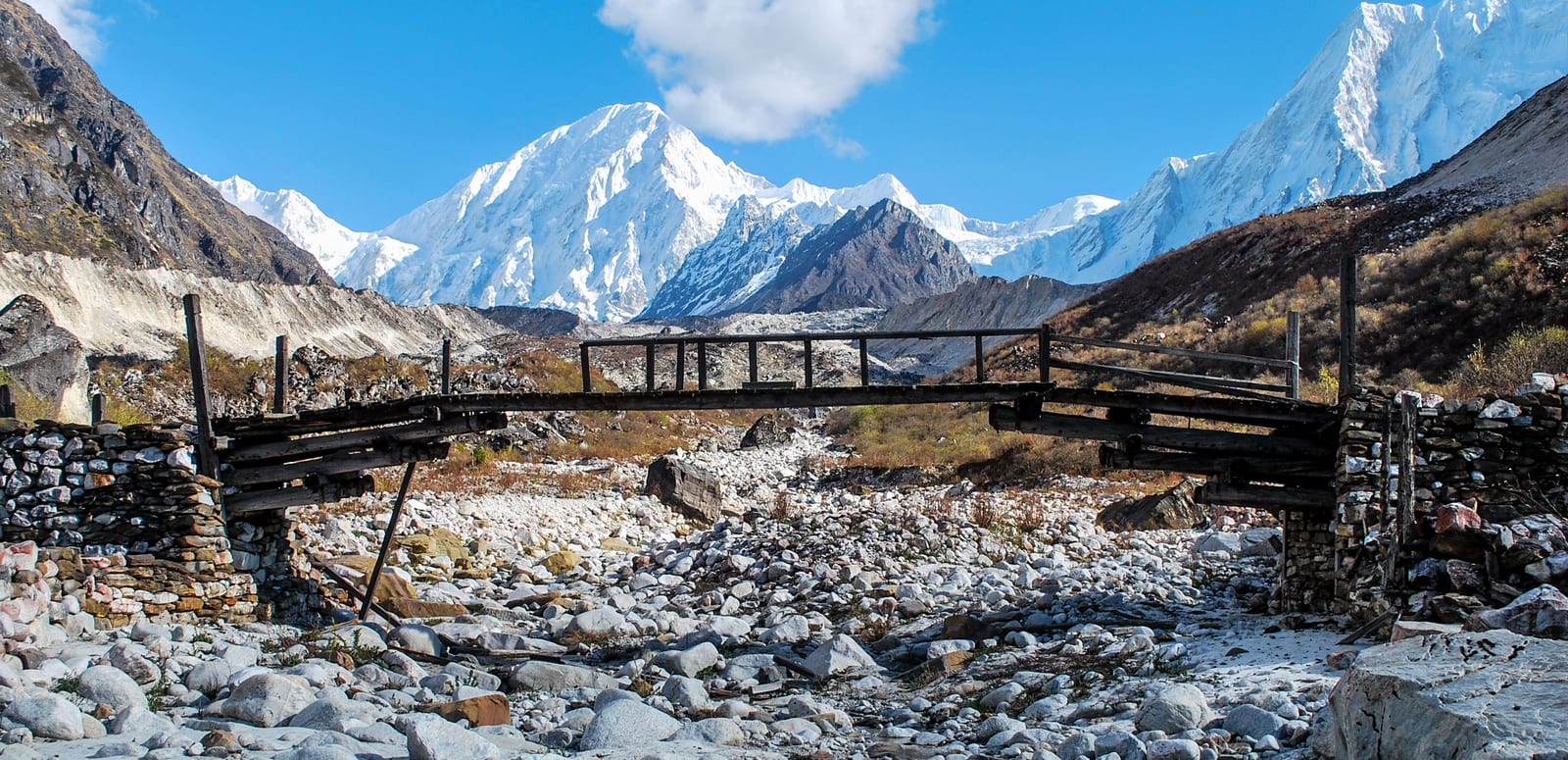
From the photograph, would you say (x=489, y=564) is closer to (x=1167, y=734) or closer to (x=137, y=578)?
(x=137, y=578)

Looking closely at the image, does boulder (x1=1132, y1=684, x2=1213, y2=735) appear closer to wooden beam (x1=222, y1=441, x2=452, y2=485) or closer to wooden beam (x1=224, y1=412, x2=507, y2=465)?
wooden beam (x1=224, y1=412, x2=507, y2=465)

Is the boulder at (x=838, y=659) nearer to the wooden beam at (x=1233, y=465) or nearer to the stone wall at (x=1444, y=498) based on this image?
the wooden beam at (x=1233, y=465)

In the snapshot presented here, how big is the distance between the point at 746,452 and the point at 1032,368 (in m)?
13.1

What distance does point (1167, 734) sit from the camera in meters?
7.84

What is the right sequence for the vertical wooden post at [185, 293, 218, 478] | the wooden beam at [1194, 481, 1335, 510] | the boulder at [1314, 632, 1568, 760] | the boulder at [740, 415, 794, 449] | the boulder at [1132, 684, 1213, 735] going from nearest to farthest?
1. the boulder at [1314, 632, 1568, 760]
2. the boulder at [1132, 684, 1213, 735]
3. the wooden beam at [1194, 481, 1335, 510]
4. the vertical wooden post at [185, 293, 218, 478]
5. the boulder at [740, 415, 794, 449]

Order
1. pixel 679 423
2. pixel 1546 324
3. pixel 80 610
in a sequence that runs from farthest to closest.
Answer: pixel 679 423
pixel 1546 324
pixel 80 610

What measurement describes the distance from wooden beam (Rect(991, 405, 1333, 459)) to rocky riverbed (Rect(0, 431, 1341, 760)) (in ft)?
6.95

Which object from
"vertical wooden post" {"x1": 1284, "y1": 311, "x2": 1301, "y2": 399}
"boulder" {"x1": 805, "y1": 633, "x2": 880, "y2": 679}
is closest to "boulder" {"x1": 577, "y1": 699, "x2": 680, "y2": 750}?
"boulder" {"x1": 805, "y1": 633, "x2": 880, "y2": 679}

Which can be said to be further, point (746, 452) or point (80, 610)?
point (746, 452)

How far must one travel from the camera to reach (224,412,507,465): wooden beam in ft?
43.9

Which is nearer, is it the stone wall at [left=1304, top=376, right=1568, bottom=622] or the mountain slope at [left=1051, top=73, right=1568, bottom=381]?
the stone wall at [left=1304, top=376, right=1568, bottom=622]

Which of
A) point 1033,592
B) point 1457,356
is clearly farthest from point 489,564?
point 1457,356

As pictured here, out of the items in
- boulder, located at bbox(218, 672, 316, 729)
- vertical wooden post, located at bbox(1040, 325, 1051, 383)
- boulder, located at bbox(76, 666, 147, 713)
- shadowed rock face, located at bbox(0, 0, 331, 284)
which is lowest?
boulder, located at bbox(218, 672, 316, 729)

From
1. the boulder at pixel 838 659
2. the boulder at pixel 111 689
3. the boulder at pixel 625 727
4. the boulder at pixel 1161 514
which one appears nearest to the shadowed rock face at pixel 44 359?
the boulder at pixel 111 689
